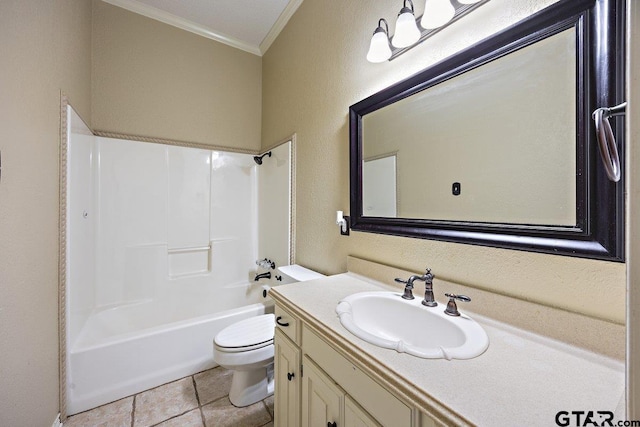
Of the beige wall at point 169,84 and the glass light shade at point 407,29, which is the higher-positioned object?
the beige wall at point 169,84

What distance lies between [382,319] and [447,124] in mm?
834

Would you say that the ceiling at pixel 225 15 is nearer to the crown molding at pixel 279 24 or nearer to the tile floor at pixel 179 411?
the crown molding at pixel 279 24

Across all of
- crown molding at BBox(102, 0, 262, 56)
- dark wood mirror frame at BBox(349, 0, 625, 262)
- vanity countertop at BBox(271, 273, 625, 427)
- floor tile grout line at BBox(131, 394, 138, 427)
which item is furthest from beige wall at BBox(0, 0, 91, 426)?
dark wood mirror frame at BBox(349, 0, 625, 262)

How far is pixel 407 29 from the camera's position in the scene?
1.05 metres

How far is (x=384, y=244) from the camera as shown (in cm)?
127

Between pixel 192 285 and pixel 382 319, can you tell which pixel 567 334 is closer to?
pixel 382 319

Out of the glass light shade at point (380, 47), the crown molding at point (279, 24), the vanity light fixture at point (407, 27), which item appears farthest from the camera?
the crown molding at point (279, 24)

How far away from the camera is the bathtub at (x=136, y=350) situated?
4.86ft

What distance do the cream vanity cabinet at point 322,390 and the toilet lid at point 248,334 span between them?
14.1 inches

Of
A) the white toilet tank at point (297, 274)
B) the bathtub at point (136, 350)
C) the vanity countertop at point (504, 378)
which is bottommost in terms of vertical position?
the bathtub at point (136, 350)

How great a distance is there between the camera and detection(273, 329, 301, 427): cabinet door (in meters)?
0.99

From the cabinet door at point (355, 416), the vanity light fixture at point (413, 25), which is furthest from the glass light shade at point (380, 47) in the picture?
the cabinet door at point (355, 416)

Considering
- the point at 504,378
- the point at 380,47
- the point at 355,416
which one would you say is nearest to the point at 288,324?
the point at 355,416

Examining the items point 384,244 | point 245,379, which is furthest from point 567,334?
point 245,379
